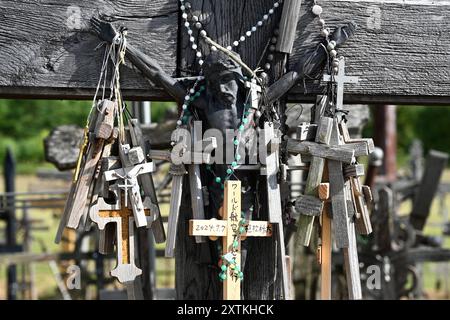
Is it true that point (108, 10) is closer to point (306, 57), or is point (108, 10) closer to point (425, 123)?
point (306, 57)

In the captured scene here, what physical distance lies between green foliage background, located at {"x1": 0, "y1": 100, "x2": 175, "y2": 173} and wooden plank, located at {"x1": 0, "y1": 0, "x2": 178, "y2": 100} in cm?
2003

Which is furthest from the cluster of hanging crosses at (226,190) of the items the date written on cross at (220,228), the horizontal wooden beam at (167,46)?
the horizontal wooden beam at (167,46)

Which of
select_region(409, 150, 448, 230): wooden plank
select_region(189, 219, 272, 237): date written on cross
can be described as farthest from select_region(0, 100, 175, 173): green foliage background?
select_region(189, 219, 272, 237): date written on cross

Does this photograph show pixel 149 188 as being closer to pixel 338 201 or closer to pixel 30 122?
pixel 338 201

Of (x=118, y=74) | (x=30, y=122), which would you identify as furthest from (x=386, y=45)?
(x=30, y=122)

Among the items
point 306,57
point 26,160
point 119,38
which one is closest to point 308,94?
point 306,57

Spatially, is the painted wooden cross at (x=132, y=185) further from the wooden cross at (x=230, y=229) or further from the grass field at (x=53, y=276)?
the grass field at (x=53, y=276)

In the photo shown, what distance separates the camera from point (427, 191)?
8.71 metres

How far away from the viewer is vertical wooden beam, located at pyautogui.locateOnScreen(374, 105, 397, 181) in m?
13.9

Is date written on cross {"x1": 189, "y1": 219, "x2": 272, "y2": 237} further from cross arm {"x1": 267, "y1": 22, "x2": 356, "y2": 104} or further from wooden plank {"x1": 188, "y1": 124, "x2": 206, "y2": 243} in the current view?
cross arm {"x1": 267, "y1": 22, "x2": 356, "y2": 104}

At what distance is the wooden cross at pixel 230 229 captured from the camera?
10.4 feet

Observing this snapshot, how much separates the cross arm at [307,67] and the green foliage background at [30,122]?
20.1 m

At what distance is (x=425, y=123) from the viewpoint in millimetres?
28109

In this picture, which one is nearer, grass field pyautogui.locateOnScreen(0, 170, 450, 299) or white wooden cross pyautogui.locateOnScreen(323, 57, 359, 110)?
white wooden cross pyautogui.locateOnScreen(323, 57, 359, 110)
